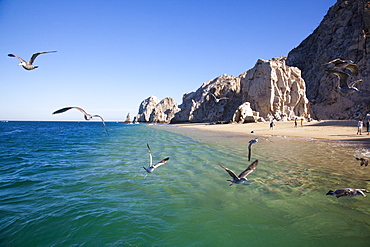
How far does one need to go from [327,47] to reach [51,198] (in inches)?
2944

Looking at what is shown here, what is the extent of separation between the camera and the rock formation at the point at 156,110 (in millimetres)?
142250

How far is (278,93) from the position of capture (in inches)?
1906

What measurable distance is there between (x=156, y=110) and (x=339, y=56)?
118380 mm

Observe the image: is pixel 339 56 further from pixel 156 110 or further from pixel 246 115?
pixel 156 110

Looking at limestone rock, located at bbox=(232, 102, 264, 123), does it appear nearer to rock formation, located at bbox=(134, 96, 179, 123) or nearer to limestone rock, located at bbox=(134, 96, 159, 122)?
rock formation, located at bbox=(134, 96, 179, 123)

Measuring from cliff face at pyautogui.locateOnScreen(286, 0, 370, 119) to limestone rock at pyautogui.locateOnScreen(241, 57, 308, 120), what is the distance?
24.3 ft

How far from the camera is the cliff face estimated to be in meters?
49.1

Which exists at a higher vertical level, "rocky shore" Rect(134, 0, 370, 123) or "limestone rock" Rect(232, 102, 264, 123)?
"rocky shore" Rect(134, 0, 370, 123)

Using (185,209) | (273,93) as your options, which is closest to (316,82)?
(273,93)

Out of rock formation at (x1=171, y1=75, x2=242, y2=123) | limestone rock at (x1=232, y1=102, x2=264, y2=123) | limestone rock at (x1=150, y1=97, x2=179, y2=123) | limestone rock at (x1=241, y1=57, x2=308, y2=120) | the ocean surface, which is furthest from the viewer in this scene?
limestone rock at (x1=150, y1=97, x2=179, y2=123)

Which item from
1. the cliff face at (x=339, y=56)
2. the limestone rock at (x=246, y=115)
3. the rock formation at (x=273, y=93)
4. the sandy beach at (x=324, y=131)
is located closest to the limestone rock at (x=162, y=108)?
the cliff face at (x=339, y=56)

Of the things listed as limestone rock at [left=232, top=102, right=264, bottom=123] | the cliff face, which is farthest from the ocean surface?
the cliff face

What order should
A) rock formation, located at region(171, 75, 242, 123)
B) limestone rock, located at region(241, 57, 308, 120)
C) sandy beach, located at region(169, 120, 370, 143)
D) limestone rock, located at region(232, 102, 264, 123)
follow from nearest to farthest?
1. sandy beach, located at region(169, 120, 370, 143)
2. limestone rock, located at region(232, 102, 264, 123)
3. limestone rock, located at region(241, 57, 308, 120)
4. rock formation, located at region(171, 75, 242, 123)

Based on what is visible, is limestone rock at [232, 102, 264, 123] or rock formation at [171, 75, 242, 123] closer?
limestone rock at [232, 102, 264, 123]
